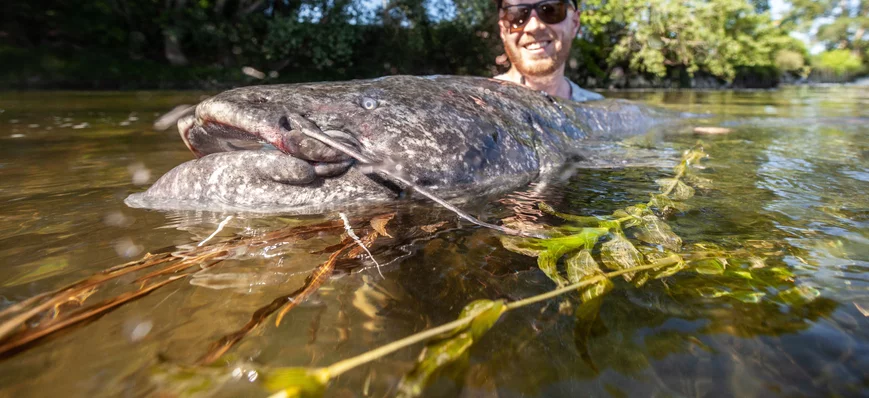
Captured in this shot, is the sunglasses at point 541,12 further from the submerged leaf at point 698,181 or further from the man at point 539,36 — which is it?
the submerged leaf at point 698,181

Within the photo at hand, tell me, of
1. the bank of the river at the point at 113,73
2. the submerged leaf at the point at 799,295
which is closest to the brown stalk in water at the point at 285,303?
the submerged leaf at the point at 799,295

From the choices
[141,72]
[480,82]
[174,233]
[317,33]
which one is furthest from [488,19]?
[174,233]

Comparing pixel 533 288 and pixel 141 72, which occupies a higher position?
pixel 141 72

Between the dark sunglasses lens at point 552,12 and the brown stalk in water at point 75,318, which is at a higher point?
the dark sunglasses lens at point 552,12

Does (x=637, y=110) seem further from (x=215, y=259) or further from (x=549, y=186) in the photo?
(x=215, y=259)

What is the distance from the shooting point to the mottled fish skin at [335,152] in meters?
1.87

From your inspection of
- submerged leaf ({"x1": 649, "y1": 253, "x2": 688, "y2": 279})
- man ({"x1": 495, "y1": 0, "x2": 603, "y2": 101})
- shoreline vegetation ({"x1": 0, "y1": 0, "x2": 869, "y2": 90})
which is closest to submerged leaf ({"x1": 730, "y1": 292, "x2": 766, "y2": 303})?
submerged leaf ({"x1": 649, "y1": 253, "x2": 688, "y2": 279})

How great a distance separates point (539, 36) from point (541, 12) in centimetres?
26

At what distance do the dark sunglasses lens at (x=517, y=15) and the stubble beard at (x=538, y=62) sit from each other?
0.25m

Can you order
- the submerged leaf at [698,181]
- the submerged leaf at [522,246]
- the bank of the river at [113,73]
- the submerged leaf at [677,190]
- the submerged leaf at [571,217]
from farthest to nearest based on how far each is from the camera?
1. the bank of the river at [113,73]
2. the submerged leaf at [698,181]
3. the submerged leaf at [677,190]
4. the submerged leaf at [571,217]
5. the submerged leaf at [522,246]

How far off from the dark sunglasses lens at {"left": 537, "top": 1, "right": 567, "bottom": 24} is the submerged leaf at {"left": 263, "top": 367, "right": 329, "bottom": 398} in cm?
445

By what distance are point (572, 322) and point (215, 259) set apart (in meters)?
1.10

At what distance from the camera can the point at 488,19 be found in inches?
698

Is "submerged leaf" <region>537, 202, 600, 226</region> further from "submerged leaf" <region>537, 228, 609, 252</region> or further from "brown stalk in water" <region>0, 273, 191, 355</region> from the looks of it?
"brown stalk in water" <region>0, 273, 191, 355</region>
